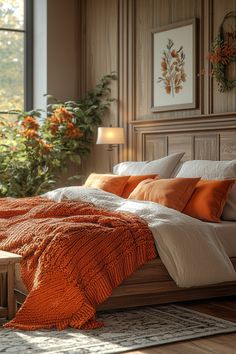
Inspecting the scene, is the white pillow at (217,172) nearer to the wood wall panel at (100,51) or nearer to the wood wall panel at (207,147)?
the wood wall panel at (207,147)

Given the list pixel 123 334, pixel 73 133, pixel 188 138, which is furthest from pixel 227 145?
pixel 123 334

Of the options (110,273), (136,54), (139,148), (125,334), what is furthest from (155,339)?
(136,54)

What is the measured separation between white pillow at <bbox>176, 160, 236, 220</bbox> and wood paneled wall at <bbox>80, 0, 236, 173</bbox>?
0.56 metres

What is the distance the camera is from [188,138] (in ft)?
21.7

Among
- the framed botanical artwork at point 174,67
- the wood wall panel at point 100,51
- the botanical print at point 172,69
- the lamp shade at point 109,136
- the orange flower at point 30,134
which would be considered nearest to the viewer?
the framed botanical artwork at point 174,67

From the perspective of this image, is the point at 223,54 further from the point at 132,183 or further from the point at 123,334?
the point at 123,334

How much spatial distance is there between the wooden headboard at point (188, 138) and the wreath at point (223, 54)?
0.29 m

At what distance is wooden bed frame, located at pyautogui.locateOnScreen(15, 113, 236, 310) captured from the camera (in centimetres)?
454

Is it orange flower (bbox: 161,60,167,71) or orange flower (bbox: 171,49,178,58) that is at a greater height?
orange flower (bbox: 171,49,178,58)

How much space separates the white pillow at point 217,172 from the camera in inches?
209

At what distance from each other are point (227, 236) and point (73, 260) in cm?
117

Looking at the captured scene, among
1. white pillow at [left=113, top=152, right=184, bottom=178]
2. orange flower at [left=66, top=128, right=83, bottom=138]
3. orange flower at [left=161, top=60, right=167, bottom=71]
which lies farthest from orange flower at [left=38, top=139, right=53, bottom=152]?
orange flower at [left=161, top=60, right=167, bottom=71]

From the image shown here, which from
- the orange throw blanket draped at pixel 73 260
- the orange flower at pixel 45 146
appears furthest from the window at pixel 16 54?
the orange throw blanket draped at pixel 73 260

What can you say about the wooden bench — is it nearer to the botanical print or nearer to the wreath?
the wreath
